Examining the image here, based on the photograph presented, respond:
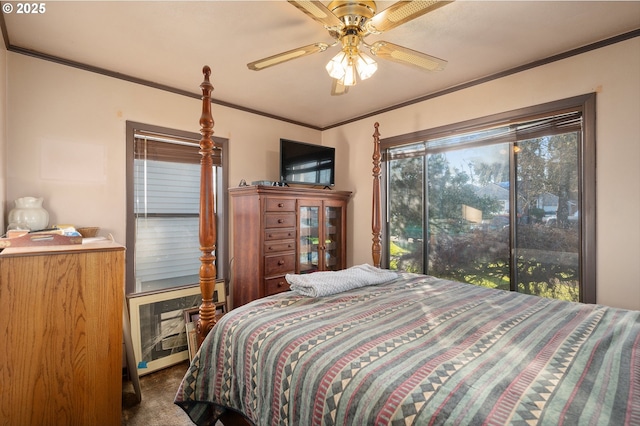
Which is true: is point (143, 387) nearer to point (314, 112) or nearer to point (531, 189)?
point (314, 112)

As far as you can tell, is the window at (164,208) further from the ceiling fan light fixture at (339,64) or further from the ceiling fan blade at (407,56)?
the ceiling fan blade at (407,56)

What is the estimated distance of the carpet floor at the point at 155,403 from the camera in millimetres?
1931

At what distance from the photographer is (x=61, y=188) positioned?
2336 millimetres

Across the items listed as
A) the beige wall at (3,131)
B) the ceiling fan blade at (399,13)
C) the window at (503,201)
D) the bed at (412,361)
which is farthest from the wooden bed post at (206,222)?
the window at (503,201)

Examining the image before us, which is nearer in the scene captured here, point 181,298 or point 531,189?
point 531,189

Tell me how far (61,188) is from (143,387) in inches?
65.8

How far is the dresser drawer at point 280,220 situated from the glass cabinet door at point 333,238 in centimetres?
55

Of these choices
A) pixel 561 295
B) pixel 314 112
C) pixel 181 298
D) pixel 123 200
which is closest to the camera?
pixel 561 295

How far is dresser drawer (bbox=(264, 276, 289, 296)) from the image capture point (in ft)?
9.78

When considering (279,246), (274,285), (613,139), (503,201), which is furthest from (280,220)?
(613,139)

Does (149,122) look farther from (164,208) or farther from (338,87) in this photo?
(338,87)

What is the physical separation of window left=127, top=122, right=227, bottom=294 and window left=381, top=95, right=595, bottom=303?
209 cm

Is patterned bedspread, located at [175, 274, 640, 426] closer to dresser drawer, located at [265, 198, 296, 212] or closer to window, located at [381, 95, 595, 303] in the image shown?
window, located at [381, 95, 595, 303]

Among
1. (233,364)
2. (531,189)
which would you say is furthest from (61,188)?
(531,189)
